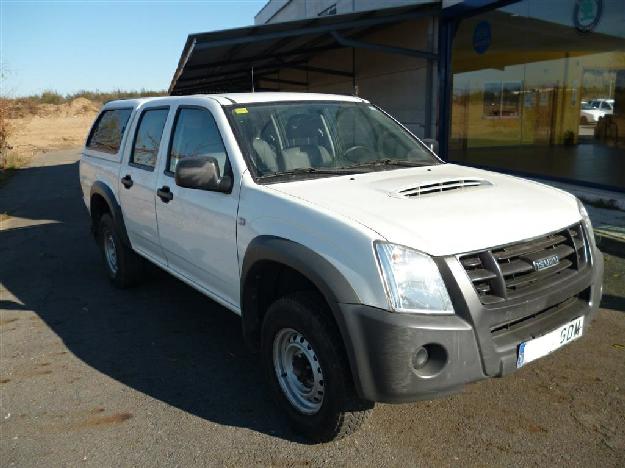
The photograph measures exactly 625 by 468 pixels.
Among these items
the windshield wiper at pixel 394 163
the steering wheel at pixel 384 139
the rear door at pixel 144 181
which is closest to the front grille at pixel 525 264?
the windshield wiper at pixel 394 163

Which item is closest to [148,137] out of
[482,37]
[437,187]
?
[437,187]

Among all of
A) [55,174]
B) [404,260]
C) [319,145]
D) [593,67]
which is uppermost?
[593,67]

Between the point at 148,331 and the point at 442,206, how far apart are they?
290cm

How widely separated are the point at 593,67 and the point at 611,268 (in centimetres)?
620

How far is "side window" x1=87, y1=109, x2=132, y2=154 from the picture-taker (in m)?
5.41

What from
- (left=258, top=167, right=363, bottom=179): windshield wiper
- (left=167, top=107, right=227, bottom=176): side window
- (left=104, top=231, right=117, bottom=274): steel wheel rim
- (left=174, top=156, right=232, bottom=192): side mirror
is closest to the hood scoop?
(left=258, top=167, right=363, bottom=179): windshield wiper

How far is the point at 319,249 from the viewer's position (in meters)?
2.63

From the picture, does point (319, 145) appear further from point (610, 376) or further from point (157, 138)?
point (610, 376)

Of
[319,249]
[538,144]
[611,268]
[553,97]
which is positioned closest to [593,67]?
[553,97]

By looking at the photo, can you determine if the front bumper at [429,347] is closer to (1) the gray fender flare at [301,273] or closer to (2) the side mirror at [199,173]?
(1) the gray fender flare at [301,273]

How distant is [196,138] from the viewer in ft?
13.0

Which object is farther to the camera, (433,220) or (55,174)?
(55,174)

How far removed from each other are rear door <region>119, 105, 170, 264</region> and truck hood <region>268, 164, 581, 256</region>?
5.51ft

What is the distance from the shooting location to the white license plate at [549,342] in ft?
8.49
